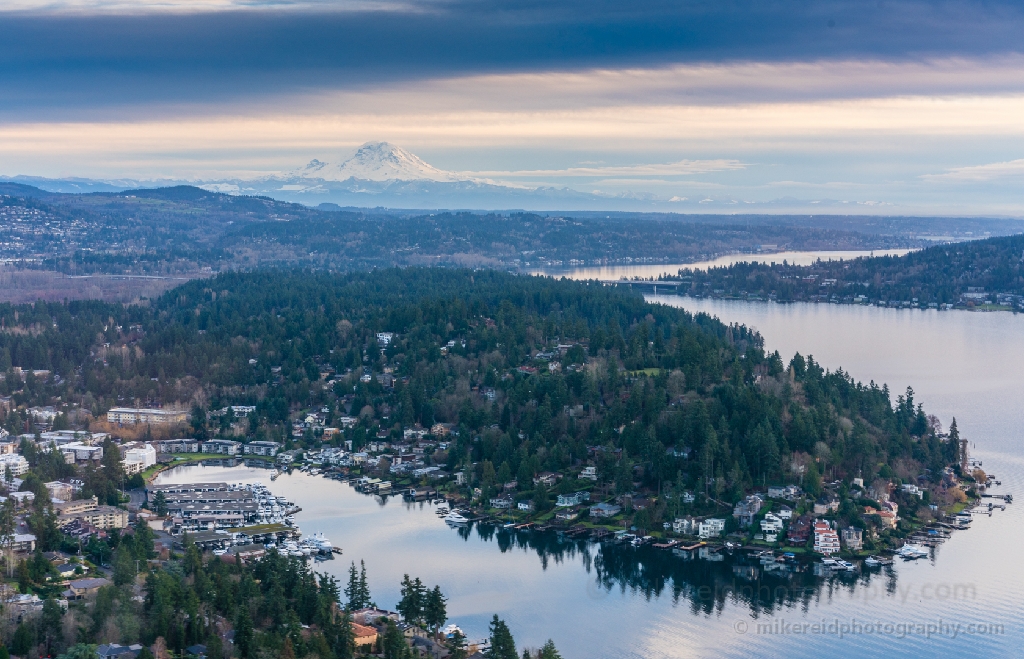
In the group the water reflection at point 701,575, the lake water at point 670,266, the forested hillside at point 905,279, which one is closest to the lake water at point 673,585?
the water reflection at point 701,575

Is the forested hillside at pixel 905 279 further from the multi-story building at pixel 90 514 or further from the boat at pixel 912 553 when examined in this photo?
the multi-story building at pixel 90 514

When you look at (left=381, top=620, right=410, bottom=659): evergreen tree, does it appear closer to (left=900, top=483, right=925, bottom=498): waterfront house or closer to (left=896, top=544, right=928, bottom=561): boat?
(left=896, top=544, right=928, bottom=561): boat

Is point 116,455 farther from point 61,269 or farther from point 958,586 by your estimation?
point 61,269

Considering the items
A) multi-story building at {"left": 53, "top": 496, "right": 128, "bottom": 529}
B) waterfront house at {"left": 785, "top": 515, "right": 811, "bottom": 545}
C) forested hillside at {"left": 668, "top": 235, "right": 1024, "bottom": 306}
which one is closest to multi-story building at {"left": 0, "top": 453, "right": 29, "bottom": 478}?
multi-story building at {"left": 53, "top": 496, "right": 128, "bottom": 529}

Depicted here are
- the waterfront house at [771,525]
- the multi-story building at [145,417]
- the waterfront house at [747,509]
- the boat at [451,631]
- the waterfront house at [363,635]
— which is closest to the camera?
the waterfront house at [363,635]

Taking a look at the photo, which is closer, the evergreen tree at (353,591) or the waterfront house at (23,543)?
the evergreen tree at (353,591)

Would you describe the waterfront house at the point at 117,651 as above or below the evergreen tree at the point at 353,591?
below

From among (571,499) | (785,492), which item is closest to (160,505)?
(571,499)
